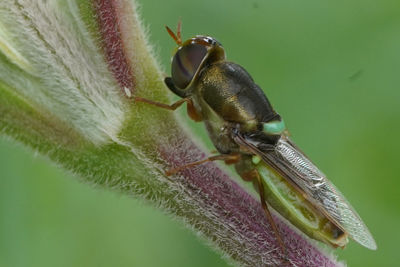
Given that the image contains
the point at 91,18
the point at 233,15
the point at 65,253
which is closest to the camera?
the point at 91,18

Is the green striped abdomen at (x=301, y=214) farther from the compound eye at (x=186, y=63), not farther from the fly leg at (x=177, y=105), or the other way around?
the compound eye at (x=186, y=63)

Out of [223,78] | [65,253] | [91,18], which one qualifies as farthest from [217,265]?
[91,18]

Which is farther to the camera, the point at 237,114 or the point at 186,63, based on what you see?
the point at 237,114

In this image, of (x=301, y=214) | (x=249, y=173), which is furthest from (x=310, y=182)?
(x=249, y=173)

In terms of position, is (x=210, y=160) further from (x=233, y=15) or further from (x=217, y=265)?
(x=233, y=15)

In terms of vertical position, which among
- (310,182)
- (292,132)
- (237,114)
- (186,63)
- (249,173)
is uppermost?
(186,63)

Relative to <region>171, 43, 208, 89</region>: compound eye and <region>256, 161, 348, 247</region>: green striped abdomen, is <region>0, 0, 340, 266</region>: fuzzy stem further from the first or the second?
<region>171, 43, 208, 89</region>: compound eye

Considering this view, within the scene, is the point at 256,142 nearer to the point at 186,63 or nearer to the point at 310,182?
the point at 310,182
